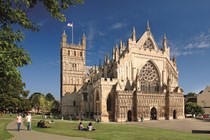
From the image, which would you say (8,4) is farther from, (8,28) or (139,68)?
(139,68)

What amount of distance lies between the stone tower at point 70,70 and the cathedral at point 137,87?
16293 millimetres

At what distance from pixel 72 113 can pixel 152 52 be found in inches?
1534

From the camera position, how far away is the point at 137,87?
2434 inches

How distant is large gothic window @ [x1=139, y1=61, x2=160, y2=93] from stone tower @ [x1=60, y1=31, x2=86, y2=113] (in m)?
31.5

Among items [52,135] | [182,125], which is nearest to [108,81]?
[182,125]

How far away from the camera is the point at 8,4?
971 cm

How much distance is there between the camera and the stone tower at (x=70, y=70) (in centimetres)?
9175

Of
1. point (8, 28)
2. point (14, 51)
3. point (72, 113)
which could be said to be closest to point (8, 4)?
point (8, 28)

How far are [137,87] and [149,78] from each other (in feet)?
28.5

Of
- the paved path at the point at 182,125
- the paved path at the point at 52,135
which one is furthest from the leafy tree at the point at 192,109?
the paved path at the point at 52,135

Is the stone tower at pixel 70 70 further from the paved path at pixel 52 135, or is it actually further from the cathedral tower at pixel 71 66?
the paved path at pixel 52 135

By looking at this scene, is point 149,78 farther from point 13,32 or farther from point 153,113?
point 13,32

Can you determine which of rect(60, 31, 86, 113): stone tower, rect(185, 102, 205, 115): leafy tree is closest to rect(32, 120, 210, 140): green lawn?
rect(185, 102, 205, 115): leafy tree

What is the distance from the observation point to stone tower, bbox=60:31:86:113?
9175 centimetres
